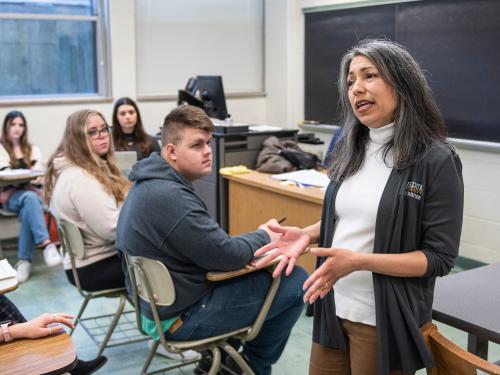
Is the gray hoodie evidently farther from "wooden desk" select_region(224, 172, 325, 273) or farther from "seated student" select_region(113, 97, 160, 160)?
"seated student" select_region(113, 97, 160, 160)

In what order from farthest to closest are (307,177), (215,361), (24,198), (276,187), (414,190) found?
(24,198), (307,177), (276,187), (215,361), (414,190)

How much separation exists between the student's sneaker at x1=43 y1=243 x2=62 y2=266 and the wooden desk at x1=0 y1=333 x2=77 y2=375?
2952 millimetres

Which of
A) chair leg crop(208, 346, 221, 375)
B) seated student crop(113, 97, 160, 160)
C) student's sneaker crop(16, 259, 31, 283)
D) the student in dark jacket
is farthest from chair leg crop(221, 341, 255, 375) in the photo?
seated student crop(113, 97, 160, 160)

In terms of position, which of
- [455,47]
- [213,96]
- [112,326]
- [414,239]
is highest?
[455,47]

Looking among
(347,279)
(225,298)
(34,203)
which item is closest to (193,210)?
(225,298)

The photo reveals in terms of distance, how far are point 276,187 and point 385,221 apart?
2.34m

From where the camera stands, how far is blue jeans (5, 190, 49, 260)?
4.58m

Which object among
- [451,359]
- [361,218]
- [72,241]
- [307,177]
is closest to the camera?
[451,359]

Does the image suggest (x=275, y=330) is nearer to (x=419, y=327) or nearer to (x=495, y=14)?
(x=419, y=327)

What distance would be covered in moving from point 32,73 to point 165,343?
404 centimetres

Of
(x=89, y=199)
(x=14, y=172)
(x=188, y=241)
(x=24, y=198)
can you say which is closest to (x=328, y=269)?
(x=188, y=241)

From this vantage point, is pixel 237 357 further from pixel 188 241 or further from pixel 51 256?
pixel 51 256

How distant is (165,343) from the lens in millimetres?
2377

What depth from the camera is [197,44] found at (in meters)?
6.46
